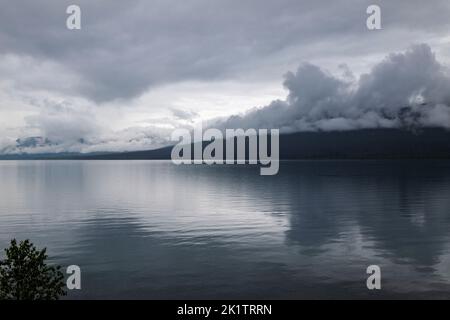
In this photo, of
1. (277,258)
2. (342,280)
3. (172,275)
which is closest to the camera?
(342,280)

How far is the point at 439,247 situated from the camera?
5069 centimetres

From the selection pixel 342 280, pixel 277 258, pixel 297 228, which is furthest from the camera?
pixel 297 228

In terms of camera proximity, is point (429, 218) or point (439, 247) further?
point (429, 218)

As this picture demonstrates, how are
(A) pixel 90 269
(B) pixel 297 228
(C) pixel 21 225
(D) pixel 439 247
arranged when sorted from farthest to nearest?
1. (C) pixel 21 225
2. (B) pixel 297 228
3. (D) pixel 439 247
4. (A) pixel 90 269

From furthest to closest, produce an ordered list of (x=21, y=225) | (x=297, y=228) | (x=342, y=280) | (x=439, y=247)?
(x=21, y=225)
(x=297, y=228)
(x=439, y=247)
(x=342, y=280)

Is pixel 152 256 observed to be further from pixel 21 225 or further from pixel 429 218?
pixel 429 218
